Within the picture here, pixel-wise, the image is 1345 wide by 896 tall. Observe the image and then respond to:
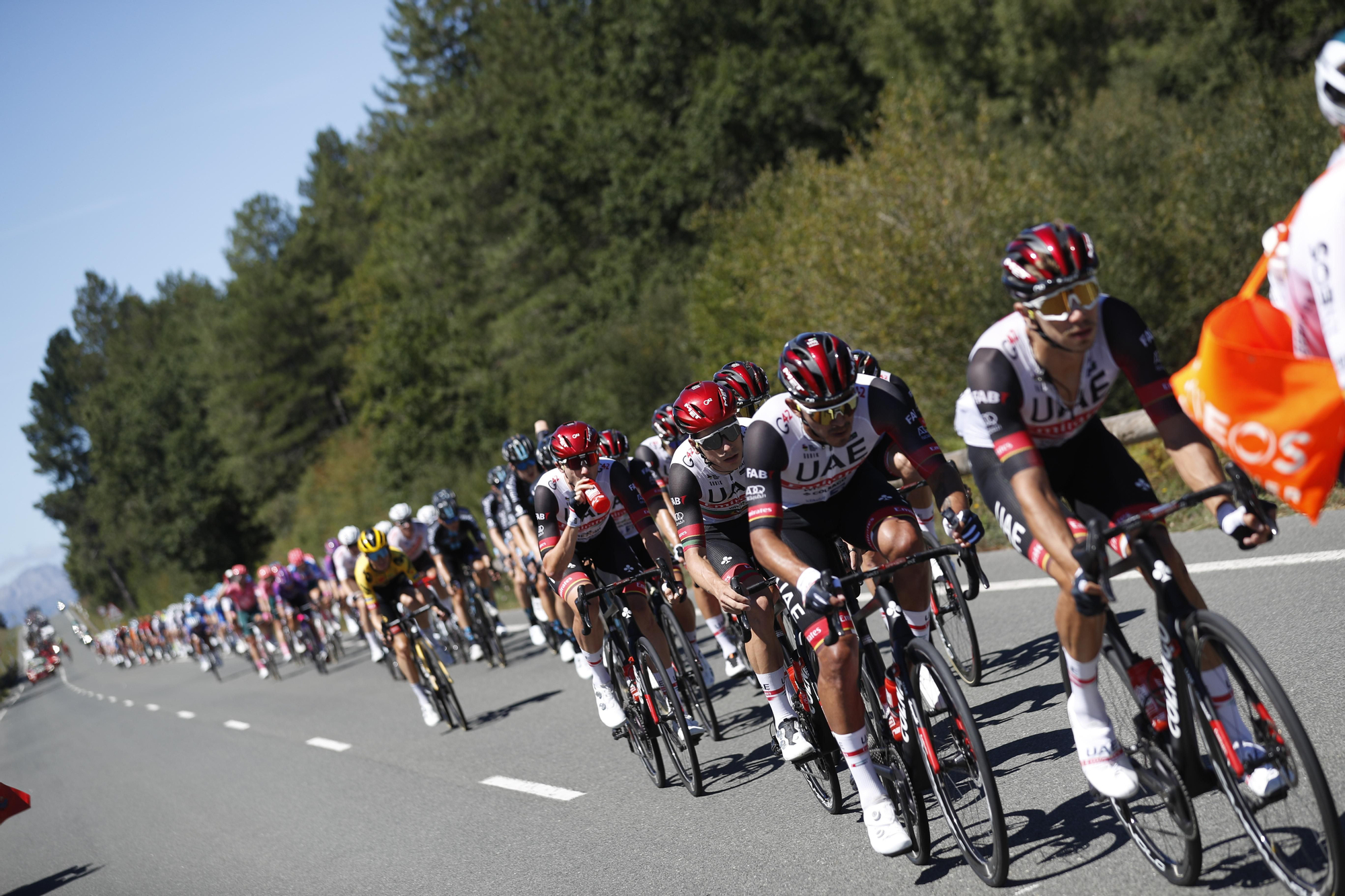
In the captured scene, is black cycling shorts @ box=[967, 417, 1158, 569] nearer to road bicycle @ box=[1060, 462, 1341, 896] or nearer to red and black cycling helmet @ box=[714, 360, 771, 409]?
road bicycle @ box=[1060, 462, 1341, 896]

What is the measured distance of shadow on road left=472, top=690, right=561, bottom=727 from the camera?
429 inches

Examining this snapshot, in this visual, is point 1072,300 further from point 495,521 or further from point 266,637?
point 266,637

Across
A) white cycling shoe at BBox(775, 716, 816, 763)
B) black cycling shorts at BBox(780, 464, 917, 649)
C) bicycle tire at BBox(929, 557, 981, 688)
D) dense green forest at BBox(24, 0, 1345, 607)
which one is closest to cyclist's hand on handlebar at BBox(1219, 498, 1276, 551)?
black cycling shorts at BBox(780, 464, 917, 649)

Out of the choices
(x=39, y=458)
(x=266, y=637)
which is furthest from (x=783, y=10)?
(x=39, y=458)

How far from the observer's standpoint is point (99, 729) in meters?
22.9

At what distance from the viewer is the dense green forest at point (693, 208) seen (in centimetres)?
2342

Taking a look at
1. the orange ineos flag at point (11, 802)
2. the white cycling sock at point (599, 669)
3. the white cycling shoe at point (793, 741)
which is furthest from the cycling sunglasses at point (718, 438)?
the orange ineos flag at point (11, 802)

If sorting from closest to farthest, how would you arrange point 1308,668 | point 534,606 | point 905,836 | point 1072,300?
point 1072,300, point 905,836, point 1308,668, point 534,606

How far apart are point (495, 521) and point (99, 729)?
41.7 ft

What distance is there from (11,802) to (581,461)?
6385mm

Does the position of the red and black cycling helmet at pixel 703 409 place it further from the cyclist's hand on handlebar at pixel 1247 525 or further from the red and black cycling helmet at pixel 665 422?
the cyclist's hand on handlebar at pixel 1247 525

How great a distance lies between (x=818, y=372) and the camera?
15.5ft

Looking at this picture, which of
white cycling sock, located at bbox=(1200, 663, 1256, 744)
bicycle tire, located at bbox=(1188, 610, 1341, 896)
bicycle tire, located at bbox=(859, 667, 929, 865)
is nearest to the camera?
bicycle tire, located at bbox=(1188, 610, 1341, 896)

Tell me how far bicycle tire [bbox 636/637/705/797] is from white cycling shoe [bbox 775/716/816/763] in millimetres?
1094
